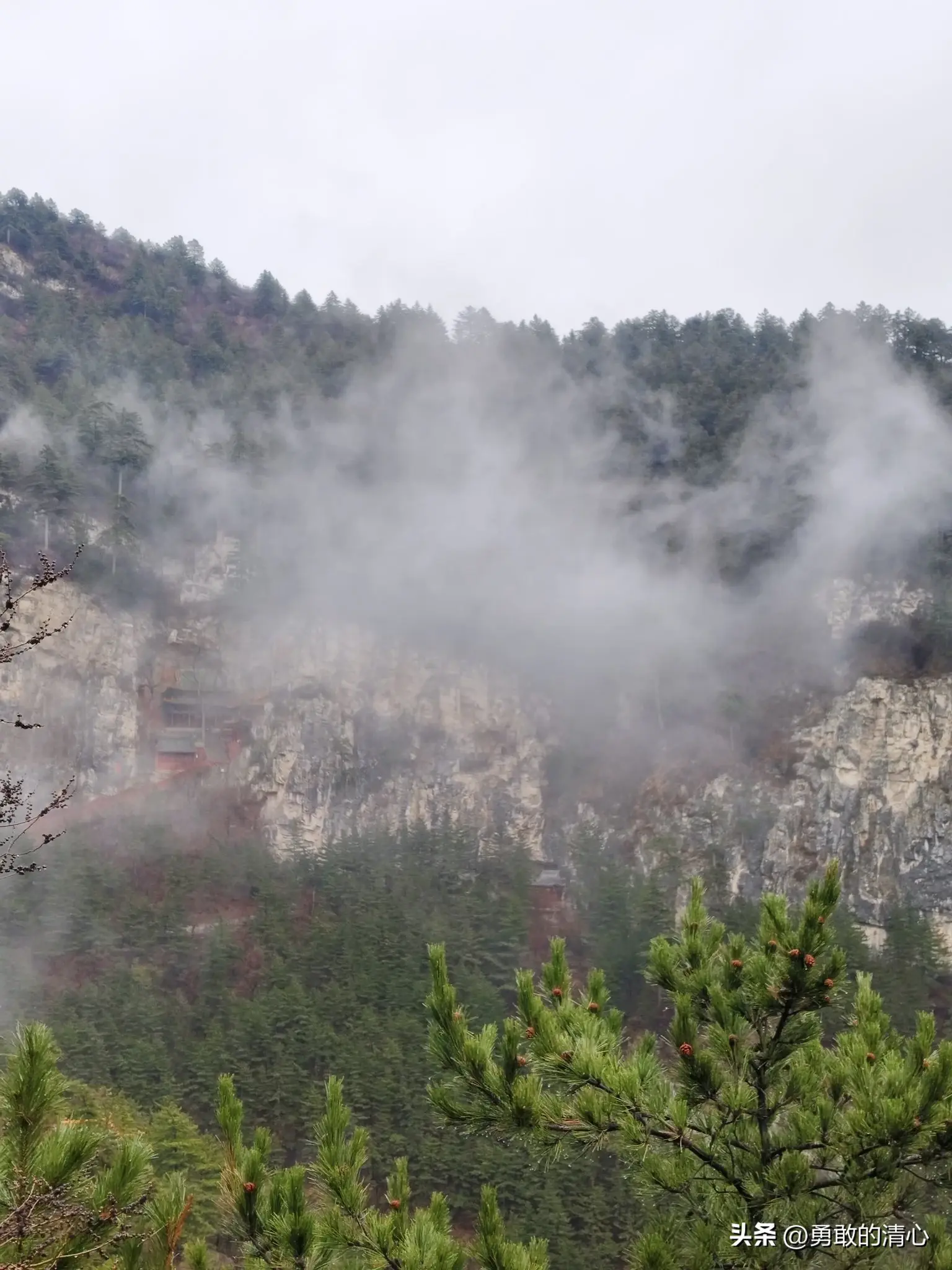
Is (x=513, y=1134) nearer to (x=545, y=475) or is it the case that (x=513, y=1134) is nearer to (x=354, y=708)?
(x=354, y=708)

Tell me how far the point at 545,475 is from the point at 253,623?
2119 cm

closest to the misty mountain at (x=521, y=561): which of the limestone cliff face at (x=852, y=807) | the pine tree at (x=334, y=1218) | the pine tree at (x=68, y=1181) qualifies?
the limestone cliff face at (x=852, y=807)

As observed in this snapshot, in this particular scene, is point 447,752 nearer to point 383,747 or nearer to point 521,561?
point 383,747

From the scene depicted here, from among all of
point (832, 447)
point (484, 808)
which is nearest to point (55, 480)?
point (484, 808)

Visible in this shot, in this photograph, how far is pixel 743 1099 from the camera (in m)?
5.35

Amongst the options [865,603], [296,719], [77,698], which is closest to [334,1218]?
[865,603]

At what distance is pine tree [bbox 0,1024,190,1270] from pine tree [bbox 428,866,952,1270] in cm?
189

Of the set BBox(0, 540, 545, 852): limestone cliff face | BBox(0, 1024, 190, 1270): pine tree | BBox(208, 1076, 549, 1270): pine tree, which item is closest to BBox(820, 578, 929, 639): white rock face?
BBox(0, 540, 545, 852): limestone cliff face

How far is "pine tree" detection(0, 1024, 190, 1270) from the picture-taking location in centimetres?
349

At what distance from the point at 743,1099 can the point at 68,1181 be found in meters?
3.53

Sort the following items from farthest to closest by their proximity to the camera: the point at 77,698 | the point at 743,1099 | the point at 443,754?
the point at 443,754, the point at 77,698, the point at 743,1099

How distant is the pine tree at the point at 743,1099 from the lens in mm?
4945

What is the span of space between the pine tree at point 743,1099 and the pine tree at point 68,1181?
1.89 metres

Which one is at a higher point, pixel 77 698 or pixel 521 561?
pixel 521 561
